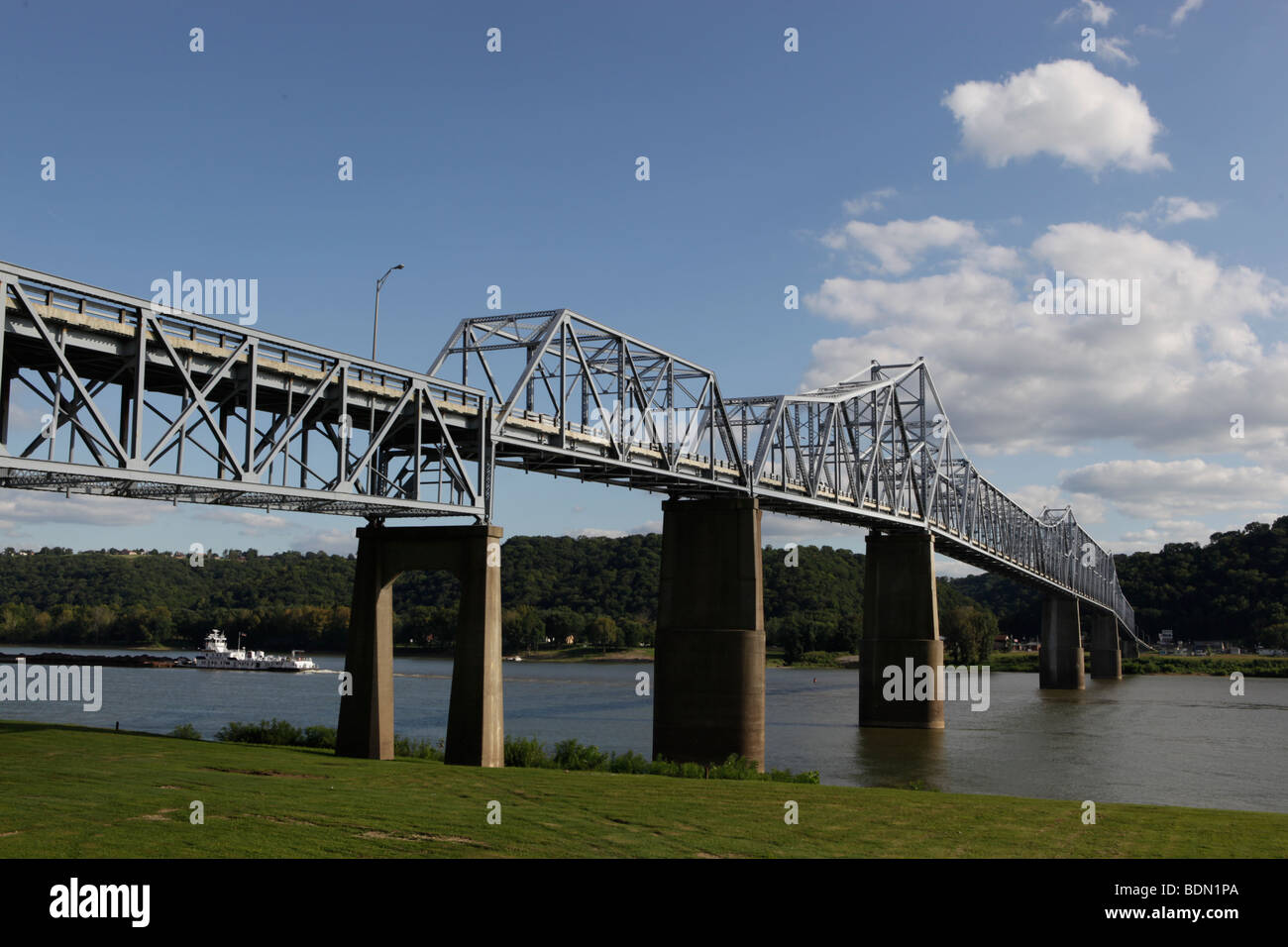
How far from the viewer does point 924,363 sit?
10475cm

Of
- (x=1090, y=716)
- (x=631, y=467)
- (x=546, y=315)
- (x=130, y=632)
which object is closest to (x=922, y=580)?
(x=1090, y=716)

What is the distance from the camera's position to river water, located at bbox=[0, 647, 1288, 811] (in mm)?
49219

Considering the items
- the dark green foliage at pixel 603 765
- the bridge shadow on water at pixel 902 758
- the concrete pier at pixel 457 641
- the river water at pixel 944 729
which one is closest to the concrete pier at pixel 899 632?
the bridge shadow on water at pixel 902 758

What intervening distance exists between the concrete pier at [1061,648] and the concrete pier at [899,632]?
209 ft

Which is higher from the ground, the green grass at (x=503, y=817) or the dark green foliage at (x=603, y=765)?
the green grass at (x=503, y=817)

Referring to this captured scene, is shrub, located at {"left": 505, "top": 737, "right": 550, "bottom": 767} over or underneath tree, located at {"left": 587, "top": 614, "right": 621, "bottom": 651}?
over

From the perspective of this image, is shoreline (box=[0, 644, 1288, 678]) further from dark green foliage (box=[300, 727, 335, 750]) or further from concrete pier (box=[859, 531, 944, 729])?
dark green foliage (box=[300, 727, 335, 750])

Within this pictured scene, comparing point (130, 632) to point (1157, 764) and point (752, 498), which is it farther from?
point (1157, 764)

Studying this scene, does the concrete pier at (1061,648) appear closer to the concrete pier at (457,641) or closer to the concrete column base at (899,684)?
the concrete column base at (899,684)

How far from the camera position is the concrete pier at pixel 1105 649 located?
563 feet

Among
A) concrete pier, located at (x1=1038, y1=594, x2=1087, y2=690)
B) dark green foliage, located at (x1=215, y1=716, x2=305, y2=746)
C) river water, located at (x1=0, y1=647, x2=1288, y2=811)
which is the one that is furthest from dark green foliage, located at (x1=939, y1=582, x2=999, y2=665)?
dark green foliage, located at (x1=215, y1=716, x2=305, y2=746)

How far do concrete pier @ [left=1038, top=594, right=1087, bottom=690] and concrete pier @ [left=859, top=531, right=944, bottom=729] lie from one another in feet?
209
